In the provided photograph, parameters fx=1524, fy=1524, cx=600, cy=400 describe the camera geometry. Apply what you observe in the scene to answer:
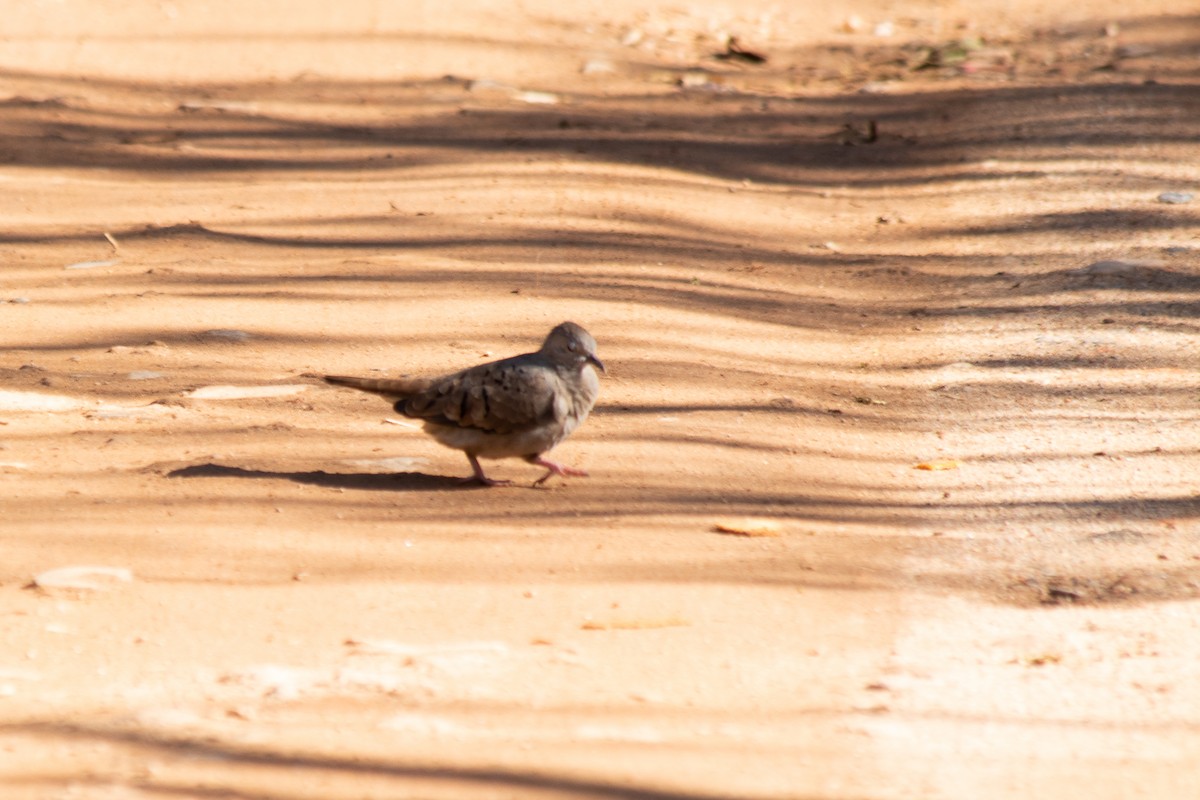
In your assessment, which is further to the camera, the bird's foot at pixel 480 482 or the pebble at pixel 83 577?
the bird's foot at pixel 480 482

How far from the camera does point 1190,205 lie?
10.1 meters

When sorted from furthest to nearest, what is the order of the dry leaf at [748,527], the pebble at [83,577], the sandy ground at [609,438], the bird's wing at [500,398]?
the bird's wing at [500,398] → the dry leaf at [748,527] → the pebble at [83,577] → the sandy ground at [609,438]

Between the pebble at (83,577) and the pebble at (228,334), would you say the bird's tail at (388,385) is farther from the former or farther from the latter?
the pebble at (228,334)

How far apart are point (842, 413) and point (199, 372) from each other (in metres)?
3.05

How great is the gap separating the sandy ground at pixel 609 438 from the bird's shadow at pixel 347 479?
0.03 m

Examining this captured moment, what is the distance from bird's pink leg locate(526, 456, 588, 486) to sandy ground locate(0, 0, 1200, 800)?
53 mm

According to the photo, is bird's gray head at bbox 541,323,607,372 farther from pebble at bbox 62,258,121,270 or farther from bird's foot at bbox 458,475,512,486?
pebble at bbox 62,258,121,270

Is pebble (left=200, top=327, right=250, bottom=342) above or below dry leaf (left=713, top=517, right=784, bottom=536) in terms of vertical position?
above

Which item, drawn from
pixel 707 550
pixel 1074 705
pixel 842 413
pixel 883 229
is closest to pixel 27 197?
pixel 883 229

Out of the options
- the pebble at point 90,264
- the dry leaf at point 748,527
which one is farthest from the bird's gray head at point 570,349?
the pebble at point 90,264

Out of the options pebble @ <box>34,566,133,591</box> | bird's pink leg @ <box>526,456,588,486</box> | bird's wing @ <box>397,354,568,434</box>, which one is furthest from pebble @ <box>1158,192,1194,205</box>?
pebble @ <box>34,566,133,591</box>

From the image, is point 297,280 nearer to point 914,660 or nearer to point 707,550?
point 707,550

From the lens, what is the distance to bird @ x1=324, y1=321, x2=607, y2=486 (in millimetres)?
5742

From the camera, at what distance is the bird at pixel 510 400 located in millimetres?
5742
